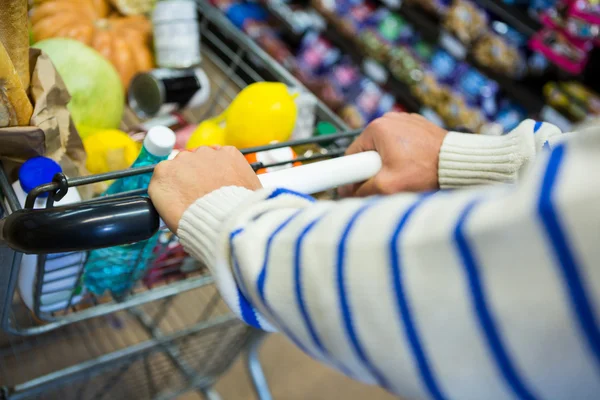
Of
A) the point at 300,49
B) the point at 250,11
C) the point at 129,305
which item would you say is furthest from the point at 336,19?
the point at 129,305

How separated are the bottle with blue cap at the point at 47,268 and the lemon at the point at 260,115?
0.80 feet

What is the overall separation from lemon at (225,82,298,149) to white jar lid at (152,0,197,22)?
0.30 m

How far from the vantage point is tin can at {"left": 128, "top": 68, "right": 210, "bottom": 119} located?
2.95 feet

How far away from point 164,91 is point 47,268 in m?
0.37

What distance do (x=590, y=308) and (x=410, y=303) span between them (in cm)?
10

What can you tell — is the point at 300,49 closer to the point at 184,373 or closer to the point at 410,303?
the point at 184,373

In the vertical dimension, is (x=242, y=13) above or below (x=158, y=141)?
below

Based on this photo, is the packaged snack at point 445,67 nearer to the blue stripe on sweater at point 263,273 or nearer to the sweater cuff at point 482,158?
the sweater cuff at point 482,158

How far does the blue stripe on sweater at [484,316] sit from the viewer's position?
303 millimetres

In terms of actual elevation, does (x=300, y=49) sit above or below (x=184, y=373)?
above

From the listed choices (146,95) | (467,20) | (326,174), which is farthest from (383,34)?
(326,174)

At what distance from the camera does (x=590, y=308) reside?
0.28 m

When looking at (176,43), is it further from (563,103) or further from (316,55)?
(316,55)

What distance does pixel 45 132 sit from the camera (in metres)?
0.62
